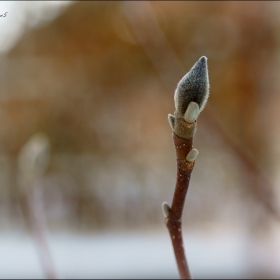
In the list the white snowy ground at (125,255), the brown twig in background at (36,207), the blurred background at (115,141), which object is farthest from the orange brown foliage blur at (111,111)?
the brown twig in background at (36,207)

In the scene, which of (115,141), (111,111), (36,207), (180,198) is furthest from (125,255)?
(180,198)

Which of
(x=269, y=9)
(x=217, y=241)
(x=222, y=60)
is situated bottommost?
(x=217, y=241)

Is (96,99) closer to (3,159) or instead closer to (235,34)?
(3,159)

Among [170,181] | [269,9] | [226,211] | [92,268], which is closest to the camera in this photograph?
[269,9]

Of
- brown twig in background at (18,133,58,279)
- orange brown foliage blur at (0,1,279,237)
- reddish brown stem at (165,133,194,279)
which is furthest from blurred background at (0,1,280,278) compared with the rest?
reddish brown stem at (165,133,194,279)

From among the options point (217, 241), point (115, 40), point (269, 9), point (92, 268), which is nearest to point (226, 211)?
point (217, 241)

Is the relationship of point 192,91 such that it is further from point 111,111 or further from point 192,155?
point 111,111

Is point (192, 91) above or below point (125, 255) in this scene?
below
